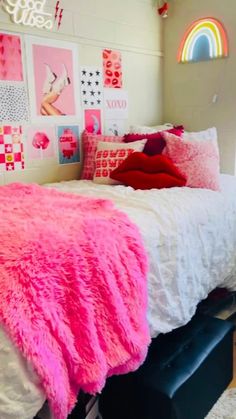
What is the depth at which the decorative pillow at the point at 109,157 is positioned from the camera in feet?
7.73

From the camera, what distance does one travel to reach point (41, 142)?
7.81 ft

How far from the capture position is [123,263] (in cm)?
125

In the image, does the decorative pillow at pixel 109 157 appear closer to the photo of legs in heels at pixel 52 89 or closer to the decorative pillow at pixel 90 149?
the decorative pillow at pixel 90 149

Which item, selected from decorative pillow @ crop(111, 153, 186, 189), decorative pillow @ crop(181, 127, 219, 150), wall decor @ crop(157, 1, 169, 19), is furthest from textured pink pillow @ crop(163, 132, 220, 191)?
wall decor @ crop(157, 1, 169, 19)

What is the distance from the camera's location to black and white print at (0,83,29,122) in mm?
2123

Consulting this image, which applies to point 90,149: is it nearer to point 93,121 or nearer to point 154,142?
point 93,121

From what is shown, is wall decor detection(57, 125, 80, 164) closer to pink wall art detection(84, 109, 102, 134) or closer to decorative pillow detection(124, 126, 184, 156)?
pink wall art detection(84, 109, 102, 134)

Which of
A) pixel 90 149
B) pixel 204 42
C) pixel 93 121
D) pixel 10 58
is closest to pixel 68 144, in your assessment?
pixel 90 149

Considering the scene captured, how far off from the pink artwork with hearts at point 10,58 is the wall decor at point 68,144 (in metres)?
0.44

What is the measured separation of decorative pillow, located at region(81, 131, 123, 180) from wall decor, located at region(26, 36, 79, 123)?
168 mm

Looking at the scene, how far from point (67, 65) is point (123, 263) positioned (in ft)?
5.49

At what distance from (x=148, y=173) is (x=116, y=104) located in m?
0.87

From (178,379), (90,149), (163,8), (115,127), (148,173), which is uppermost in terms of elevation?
(163,8)

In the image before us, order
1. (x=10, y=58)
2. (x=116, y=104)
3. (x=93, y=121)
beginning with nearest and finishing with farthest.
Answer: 1. (x=10, y=58)
2. (x=93, y=121)
3. (x=116, y=104)
